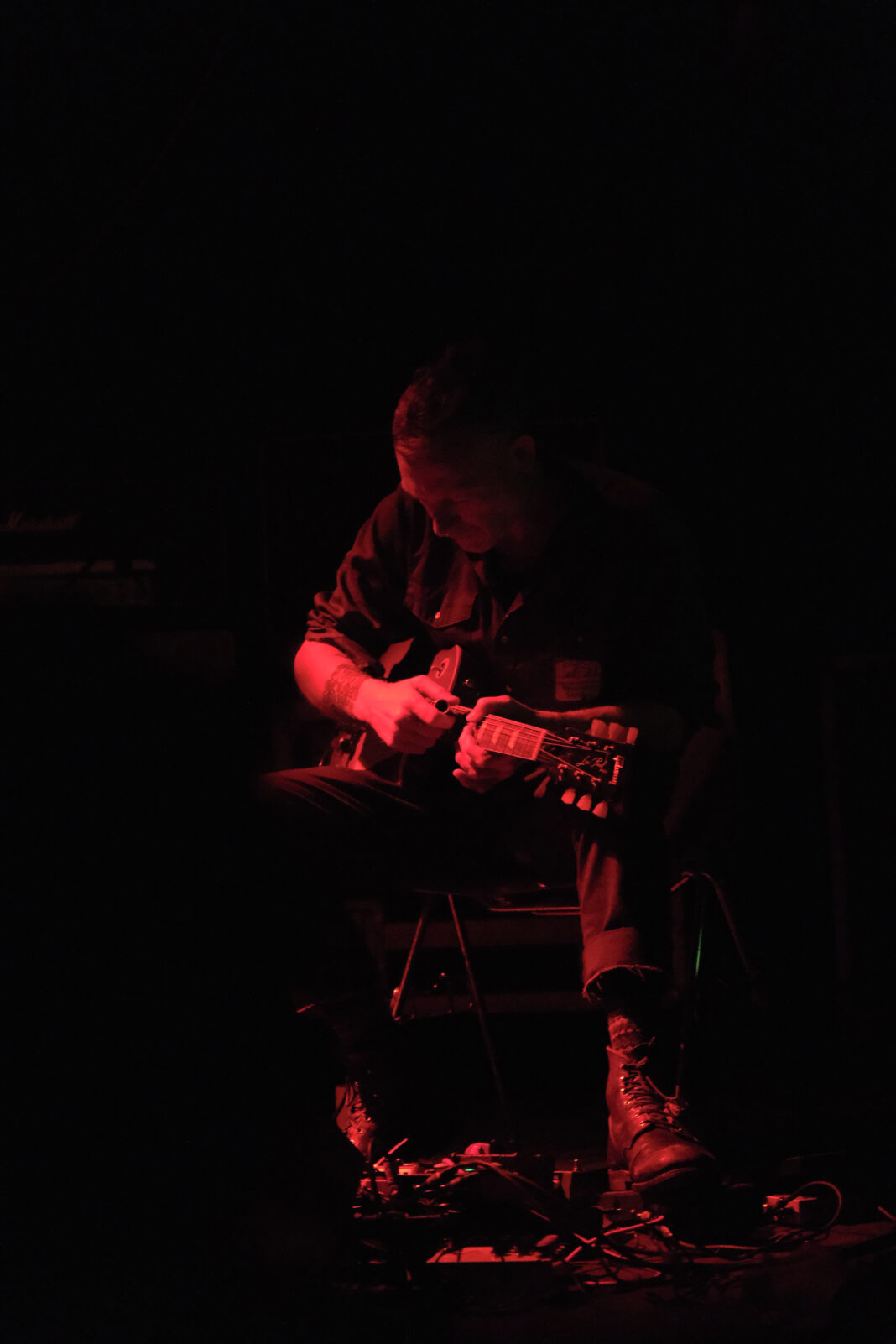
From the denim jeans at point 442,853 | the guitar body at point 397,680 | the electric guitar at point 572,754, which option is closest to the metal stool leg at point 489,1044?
the denim jeans at point 442,853

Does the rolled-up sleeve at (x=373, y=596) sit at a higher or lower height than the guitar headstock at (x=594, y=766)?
higher

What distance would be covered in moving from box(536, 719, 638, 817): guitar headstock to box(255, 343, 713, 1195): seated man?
0.03 meters

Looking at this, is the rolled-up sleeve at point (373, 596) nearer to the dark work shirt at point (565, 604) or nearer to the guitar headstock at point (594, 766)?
the dark work shirt at point (565, 604)

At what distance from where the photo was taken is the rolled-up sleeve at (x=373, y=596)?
2.31m

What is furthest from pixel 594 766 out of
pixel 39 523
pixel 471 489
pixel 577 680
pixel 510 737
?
pixel 39 523

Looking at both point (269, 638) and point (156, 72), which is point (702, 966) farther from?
point (156, 72)

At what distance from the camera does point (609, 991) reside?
1.67m

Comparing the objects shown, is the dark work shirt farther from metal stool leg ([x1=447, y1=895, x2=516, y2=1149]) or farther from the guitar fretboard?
metal stool leg ([x1=447, y1=895, x2=516, y2=1149])

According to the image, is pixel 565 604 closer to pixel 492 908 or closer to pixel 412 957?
pixel 492 908

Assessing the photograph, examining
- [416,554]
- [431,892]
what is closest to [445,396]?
[416,554]

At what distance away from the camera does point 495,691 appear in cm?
210

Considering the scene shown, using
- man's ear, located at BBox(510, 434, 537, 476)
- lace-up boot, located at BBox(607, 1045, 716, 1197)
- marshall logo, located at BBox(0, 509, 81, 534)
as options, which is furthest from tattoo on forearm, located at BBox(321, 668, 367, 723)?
marshall logo, located at BBox(0, 509, 81, 534)

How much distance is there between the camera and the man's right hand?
1.97 meters

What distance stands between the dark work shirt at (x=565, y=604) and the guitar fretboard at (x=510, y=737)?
0.60ft
